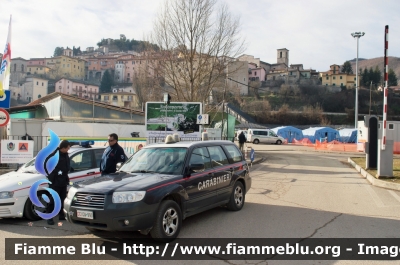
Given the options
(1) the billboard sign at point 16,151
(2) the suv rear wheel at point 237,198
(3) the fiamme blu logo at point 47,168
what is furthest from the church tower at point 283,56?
(3) the fiamme blu logo at point 47,168

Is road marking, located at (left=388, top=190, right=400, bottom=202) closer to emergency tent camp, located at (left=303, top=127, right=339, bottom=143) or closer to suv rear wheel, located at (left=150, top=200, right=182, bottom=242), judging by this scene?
suv rear wheel, located at (left=150, top=200, right=182, bottom=242)

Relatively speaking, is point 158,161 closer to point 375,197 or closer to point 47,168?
point 47,168

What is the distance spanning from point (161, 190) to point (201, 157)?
1.72 m

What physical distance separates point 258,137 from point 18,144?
37096 mm

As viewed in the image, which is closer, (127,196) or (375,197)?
(127,196)

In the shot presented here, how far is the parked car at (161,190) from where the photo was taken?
5387mm

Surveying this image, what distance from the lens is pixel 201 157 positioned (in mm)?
7266

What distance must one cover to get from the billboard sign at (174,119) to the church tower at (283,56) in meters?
134

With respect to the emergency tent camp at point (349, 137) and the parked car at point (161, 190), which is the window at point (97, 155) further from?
the emergency tent camp at point (349, 137)

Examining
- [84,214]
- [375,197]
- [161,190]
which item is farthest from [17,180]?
[375,197]

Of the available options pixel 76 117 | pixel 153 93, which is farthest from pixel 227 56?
pixel 76 117

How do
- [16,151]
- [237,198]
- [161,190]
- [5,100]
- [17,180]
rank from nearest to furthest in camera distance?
1. [161,190]
2. [17,180]
3. [237,198]
4. [5,100]
5. [16,151]

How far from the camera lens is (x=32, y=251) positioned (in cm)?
548

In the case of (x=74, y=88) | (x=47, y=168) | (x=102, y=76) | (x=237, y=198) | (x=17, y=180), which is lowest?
(x=237, y=198)
